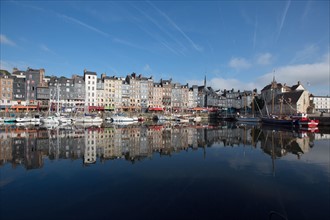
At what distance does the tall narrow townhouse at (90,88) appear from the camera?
255 feet

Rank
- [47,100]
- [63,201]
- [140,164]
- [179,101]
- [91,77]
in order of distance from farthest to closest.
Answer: [179,101]
[91,77]
[47,100]
[140,164]
[63,201]

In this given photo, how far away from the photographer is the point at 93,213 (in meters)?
6.82

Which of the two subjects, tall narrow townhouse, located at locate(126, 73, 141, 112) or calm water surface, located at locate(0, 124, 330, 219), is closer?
calm water surface, located at locate(0, 124, 330, 219)

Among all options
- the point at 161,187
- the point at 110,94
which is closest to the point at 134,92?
the point at 110,94

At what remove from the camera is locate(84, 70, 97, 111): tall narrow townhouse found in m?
77.7

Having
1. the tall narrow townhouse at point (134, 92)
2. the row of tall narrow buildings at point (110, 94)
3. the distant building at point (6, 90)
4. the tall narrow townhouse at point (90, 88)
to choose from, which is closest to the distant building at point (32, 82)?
the row of tall narrow buildings at point (110, 94)

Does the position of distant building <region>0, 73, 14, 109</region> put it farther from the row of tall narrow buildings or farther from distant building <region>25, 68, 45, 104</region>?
distant building <region>25, 68, 45, 104</region>

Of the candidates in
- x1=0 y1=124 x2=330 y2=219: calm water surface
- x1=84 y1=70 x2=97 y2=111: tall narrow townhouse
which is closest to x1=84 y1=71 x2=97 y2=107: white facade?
x1=84 y1=70 x2=97 y2=111: tall narrow townhouse

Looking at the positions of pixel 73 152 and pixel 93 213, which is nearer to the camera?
pixel 93 213

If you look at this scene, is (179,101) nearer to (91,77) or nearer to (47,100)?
(91,77)

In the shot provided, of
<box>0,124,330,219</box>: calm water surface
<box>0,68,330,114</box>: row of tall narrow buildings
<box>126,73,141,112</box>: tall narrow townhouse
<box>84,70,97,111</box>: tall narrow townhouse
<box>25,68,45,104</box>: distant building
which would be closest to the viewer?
<box>0,124,330,219</box>: calm water surface

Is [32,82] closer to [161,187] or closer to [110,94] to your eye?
[110,94]

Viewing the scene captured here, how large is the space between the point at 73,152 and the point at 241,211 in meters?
13.1

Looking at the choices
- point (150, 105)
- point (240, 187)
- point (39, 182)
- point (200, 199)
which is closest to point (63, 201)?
point (39, 182)
